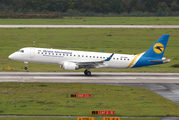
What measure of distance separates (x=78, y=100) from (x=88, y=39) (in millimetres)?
49214

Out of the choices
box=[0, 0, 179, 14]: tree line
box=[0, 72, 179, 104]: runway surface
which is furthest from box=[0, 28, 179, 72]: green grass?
box=[0, 0, 179, 14]: tree line

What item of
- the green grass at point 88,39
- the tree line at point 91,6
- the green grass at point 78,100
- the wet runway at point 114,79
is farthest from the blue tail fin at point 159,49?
the tree line at point 91,6

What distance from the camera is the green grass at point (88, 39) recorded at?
224 ft

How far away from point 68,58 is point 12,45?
103 ft

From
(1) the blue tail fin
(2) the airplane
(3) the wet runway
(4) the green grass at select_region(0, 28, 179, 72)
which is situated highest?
(4) the green grass at select_region(0, 28, 179, 72)

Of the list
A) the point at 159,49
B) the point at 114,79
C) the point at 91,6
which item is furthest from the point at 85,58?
the point at 91,6

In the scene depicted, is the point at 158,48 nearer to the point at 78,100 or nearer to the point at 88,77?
the point at 88,77

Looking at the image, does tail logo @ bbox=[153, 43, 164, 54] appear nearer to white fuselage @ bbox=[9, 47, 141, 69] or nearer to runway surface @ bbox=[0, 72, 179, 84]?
white fuselage @ bbox=[9, 47, 141, 69]

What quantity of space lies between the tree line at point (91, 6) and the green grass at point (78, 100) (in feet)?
336

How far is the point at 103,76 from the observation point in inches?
1684

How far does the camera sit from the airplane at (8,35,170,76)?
4206 cm

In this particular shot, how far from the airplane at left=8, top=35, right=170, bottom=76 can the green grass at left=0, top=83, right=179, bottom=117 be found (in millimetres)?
7173

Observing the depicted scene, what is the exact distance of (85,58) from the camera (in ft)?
140

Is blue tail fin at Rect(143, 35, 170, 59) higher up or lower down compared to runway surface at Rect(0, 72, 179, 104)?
higher up
